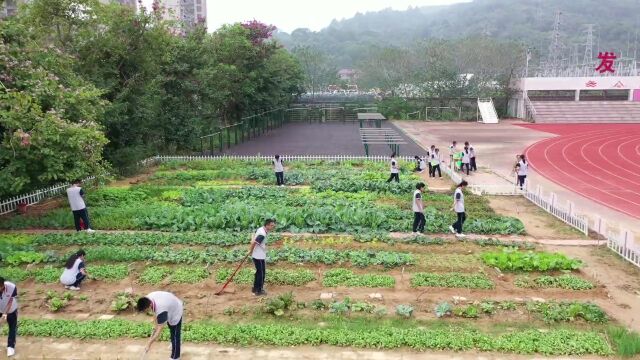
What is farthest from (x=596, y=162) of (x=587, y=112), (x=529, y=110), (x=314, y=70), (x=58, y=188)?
(x=314, y=70)

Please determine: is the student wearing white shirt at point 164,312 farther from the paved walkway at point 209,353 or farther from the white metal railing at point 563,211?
the white metal railing at point 563,211

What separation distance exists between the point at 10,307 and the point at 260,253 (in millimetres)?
4343

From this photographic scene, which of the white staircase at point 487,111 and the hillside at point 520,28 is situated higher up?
the hillside at point 520,28

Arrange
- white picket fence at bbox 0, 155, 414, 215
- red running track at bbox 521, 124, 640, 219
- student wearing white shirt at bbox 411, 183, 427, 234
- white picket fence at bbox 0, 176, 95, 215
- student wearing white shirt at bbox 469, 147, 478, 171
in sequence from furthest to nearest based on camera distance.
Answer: student wearing white shirt at bbox 469, 147, 478, 171, red running track at bbox 521, 124, 640, 219, white picket fence at bbox 0, 155, 414, 215, white picket fence at bbox 0, 176, 95, 215, student wearing white shirt at bbox 411, 183, 427, 234

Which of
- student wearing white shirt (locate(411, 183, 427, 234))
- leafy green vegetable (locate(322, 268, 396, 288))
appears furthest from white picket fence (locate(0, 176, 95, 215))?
student wearing white shirt (locate(411, 183, 427, 234))

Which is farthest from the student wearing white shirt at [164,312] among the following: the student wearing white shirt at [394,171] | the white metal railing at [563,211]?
the student wearing white shirt at [394,171]

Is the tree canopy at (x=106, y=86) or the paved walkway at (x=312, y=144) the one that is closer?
the tree canopy at (x=106, y=86)

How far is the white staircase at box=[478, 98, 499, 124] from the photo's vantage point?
54941 mm

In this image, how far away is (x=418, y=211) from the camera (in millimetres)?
13984

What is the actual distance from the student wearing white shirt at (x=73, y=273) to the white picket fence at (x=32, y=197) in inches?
277

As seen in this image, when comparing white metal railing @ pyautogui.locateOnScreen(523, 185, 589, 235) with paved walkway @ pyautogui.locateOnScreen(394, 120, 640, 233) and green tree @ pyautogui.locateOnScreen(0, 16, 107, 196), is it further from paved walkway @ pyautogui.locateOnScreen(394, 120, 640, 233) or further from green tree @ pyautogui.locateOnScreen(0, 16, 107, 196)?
green tree @ pyautogui.locateOnScreen(0, 16, 107, 196)

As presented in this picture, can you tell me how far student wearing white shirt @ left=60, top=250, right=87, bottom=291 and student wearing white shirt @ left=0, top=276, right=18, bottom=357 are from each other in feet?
7.33

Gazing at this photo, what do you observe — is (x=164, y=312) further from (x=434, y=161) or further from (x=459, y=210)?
(x=434, y=161)

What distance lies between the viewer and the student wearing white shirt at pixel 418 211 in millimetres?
13750
